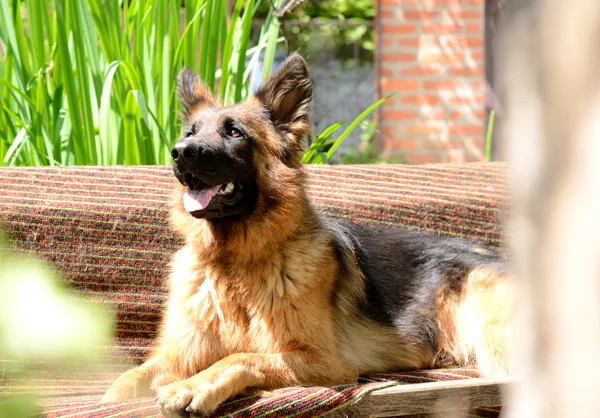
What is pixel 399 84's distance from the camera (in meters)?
8.16

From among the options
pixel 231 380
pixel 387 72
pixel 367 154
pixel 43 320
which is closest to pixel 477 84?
pixel 387 72

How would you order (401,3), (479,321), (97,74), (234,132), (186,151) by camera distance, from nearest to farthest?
(186,151), (234,132), (479,321), (97,74), (401,3)

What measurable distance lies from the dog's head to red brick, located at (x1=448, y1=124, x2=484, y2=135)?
510 centimetres

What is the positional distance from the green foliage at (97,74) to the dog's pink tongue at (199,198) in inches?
42.8

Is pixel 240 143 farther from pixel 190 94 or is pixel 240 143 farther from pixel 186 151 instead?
pixel 190 94

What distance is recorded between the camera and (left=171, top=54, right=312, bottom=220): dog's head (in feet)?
9.59

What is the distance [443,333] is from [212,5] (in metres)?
2.26

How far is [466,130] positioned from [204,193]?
5634 mm

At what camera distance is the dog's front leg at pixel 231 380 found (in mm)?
2381

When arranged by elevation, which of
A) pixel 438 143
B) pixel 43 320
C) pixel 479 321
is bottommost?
pixel 438 143

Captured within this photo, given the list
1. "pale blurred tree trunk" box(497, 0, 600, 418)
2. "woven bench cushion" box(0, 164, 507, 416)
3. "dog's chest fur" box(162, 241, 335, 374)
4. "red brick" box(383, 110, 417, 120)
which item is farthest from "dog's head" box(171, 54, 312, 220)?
"red brick" box(383, 110, 417, 120)

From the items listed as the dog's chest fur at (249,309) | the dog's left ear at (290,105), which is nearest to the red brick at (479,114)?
the dog's left ear at (290,105)

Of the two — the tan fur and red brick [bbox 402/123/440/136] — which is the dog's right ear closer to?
the tan fur

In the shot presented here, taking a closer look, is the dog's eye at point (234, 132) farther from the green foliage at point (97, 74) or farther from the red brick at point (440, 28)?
the red brick at point (440, 28)
